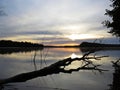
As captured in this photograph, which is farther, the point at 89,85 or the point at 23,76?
the point at 89,85

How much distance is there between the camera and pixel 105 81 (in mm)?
23812

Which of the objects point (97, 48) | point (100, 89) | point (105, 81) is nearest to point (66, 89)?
point (100, 89)

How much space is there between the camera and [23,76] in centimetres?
573

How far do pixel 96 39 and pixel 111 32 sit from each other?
24212 mm

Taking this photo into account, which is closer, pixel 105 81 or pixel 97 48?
pixel 97 48

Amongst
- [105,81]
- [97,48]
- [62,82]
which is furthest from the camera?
[105,81]

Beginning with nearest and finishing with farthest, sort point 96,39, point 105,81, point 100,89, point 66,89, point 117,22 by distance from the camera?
point 96,39 → point 66,89 → point 100,89 → point 105,81 → point 117,22

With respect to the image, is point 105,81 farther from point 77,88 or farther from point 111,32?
point 111,32

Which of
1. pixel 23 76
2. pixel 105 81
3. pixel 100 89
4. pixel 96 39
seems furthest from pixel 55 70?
pixel 105 81

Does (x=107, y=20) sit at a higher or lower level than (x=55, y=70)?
higher

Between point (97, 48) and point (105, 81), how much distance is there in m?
17.7

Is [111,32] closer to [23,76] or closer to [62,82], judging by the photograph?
[62,82]

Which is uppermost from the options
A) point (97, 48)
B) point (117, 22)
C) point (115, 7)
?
point (115, 7)

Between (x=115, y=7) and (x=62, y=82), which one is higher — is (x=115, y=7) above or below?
above
